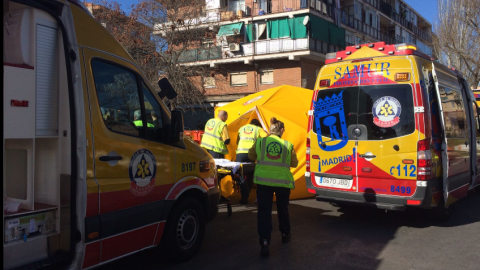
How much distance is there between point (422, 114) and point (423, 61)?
100 centimetres

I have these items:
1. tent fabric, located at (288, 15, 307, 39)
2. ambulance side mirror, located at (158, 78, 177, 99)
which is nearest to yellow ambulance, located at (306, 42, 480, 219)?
ambulance side mirror, located at (158, 78, 177, 99)

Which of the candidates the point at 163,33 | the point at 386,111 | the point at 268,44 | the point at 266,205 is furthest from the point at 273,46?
the point at 266,205

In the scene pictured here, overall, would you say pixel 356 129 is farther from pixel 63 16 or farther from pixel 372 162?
pixel 63 16

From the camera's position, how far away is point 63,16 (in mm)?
3613

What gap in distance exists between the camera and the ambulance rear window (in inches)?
242

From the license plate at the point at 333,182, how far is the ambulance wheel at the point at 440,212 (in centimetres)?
145

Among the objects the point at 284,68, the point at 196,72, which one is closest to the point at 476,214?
the point at 196,72

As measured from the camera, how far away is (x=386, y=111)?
6.30m

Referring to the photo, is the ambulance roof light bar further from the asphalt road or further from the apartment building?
the apartment building

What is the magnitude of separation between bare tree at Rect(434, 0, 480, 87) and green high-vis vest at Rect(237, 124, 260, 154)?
22377 millimetres

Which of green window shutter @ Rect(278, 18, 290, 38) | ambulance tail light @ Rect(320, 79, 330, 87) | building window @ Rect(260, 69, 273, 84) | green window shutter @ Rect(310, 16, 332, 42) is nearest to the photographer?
ambulance tail light @ Rect(320, 79, 330, 87)

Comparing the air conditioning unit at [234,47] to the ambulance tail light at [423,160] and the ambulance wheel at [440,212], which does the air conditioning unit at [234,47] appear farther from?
the ambulance tail light at [423,160]

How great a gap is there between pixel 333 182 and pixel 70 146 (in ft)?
14.6

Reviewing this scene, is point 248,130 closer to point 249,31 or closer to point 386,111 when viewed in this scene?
point 386,111
